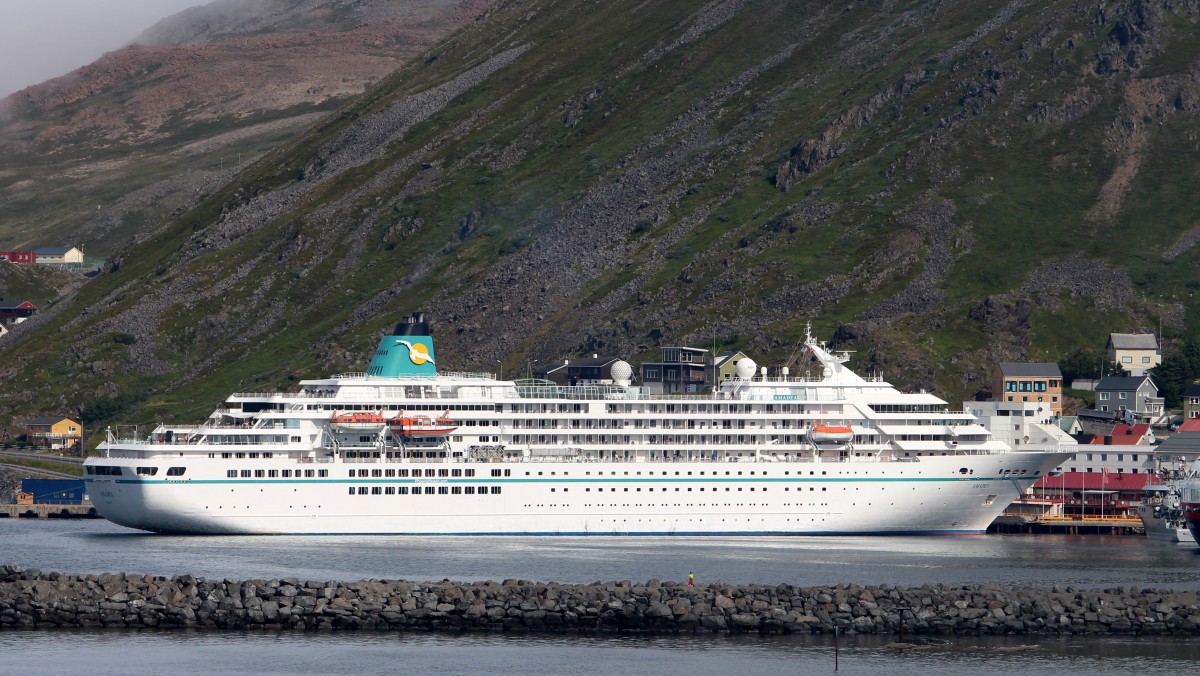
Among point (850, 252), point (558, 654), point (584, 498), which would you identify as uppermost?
point (850, 252)

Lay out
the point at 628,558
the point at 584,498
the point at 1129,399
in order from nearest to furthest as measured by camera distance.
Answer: the point at 628,558, the point at 584,498, the point at 1129,399

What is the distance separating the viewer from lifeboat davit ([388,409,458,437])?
95.1m

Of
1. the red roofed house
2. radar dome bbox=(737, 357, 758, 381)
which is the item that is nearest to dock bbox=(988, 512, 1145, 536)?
the red roofed house

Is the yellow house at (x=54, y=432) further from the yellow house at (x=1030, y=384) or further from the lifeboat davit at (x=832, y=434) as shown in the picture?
the lifeboat davit at (x=832, y=434)

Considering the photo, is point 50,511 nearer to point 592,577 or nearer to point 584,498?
point 584,498

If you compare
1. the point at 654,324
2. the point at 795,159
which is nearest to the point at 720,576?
the point at 654,324

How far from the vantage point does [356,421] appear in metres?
94.3

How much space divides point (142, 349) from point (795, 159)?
2853 inches

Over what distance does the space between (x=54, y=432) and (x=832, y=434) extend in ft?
303

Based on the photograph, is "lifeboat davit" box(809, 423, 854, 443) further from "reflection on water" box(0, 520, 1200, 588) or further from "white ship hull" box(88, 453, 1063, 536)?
"reflection on water" box(0, 520, 1200, 588)

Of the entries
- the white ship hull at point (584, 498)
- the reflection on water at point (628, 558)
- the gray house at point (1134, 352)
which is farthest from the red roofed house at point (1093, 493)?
the gray house at point (1134, 352)

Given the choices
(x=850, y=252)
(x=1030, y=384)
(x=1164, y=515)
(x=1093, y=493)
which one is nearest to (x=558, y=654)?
→ (x=1164, y=515)

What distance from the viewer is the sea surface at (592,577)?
54.5 m

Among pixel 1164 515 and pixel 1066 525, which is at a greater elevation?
pixel 1164 515
